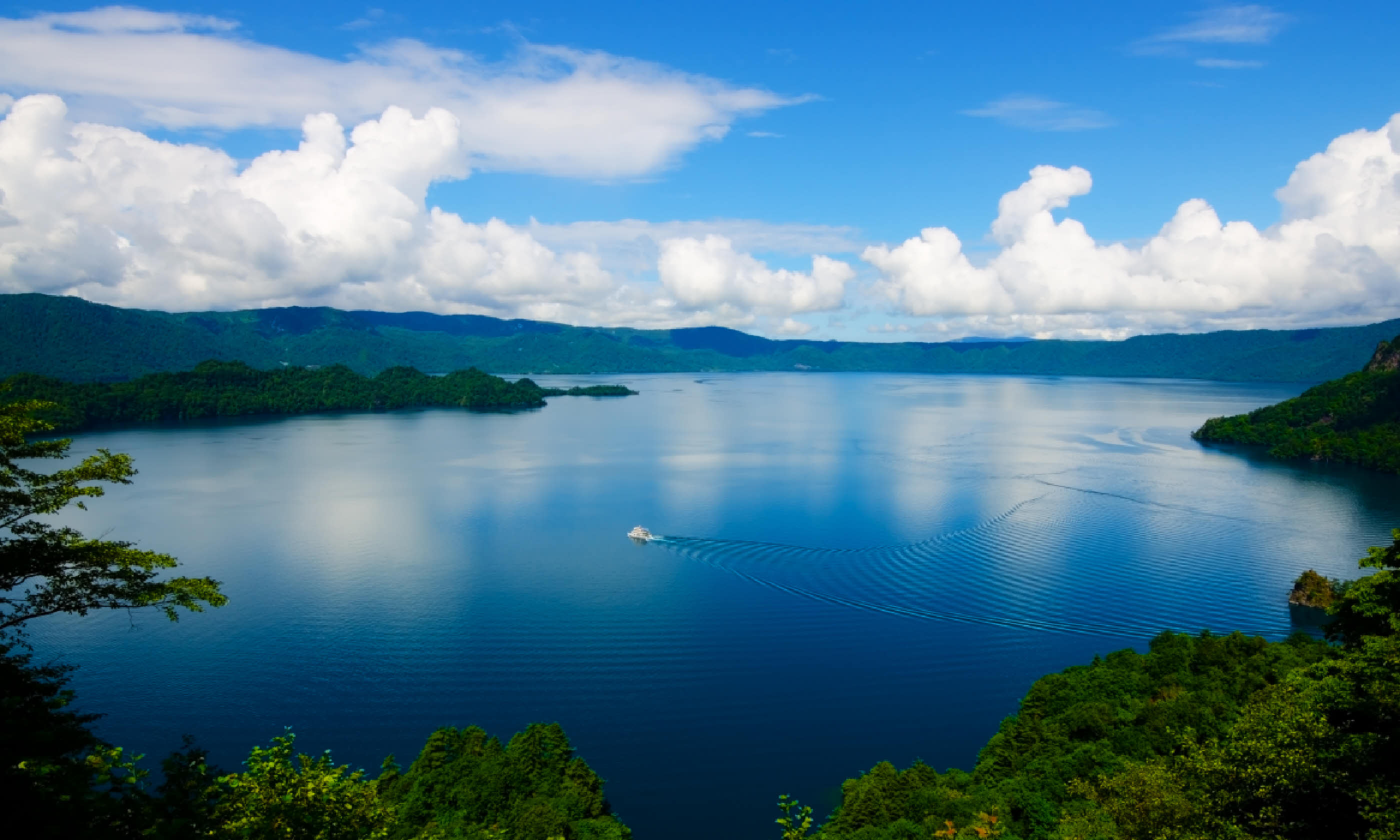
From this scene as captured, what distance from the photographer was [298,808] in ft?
25.9

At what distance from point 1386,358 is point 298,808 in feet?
321

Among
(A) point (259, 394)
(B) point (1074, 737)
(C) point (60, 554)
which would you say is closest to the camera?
(C) point (60, 554)

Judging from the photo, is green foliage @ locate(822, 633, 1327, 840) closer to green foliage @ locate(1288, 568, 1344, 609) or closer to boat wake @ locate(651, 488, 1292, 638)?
boat wake @ locate(651, 488, 1292, 638)

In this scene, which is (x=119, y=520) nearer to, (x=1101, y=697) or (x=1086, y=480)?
(x=1101, y=697)

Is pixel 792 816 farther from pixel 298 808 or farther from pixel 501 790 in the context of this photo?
pixel 298 808

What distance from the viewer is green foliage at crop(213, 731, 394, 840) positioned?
7559mm

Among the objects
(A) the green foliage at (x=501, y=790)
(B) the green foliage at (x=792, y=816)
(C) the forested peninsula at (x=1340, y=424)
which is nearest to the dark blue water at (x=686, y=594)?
(B) the green foliage at (x=792, y=816)

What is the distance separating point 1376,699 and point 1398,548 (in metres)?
4.50

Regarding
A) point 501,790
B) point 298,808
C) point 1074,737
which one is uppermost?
point 298,808

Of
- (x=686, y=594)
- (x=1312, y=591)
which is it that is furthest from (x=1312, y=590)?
(x=686, y=594)

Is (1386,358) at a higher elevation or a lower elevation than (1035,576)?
higher

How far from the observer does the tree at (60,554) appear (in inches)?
320

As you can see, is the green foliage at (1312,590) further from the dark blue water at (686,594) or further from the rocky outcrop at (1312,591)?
the dark blue water at (686,594)

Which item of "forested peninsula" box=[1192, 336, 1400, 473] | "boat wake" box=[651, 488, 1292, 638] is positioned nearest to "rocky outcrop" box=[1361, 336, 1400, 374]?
"forested peninsula" box=[1192, 336, 1400, 473]
